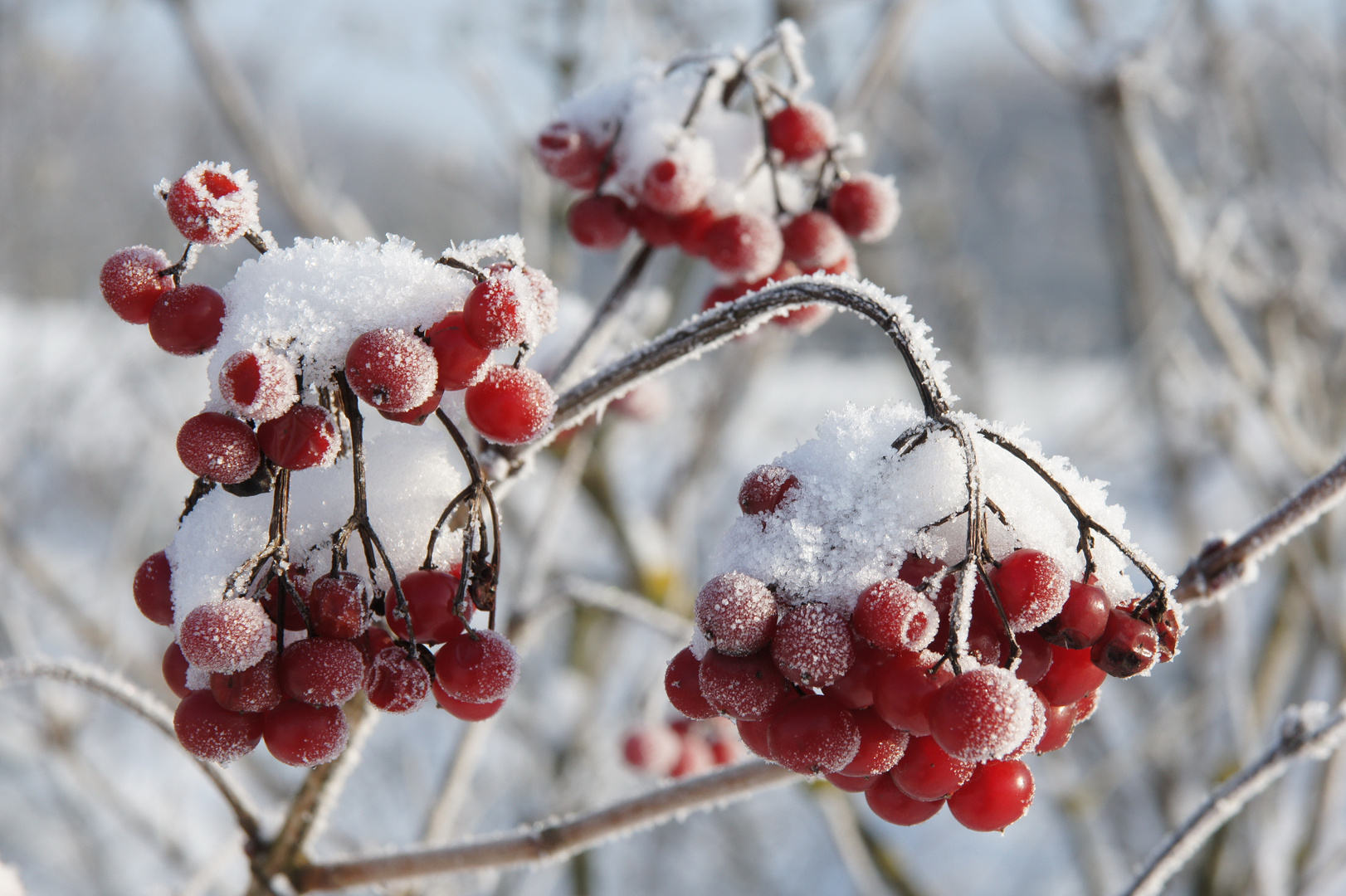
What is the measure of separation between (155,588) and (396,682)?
231 mm

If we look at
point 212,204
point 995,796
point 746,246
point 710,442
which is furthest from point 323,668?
point 710,442

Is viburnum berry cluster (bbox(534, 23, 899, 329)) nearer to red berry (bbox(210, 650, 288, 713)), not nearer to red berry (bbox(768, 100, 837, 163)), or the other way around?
red berry (bbox(768, 100, 837, 163))

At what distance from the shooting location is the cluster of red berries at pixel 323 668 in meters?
0.66

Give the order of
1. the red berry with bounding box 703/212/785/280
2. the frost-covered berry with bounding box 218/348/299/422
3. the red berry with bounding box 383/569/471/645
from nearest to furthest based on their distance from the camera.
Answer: the frost-covered berry with bounding box 218/348/299/422, the red berry with bounding box 383/569/471/645, the red berry with bounding box 703/212/785/280

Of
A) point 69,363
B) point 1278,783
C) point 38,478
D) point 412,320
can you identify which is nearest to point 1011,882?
point 1278,783

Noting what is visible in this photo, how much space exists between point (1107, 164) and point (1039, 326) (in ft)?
28.9

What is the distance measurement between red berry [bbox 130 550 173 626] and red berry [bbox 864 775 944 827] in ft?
1.89

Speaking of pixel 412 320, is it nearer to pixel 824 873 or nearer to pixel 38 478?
pixel 824 873

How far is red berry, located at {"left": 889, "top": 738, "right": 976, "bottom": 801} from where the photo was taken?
652 mm

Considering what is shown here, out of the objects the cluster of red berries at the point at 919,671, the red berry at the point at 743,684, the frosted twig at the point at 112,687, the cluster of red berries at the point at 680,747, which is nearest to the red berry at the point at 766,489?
the cluster of red berries at the point at 919,671

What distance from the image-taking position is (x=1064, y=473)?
26.9 inches

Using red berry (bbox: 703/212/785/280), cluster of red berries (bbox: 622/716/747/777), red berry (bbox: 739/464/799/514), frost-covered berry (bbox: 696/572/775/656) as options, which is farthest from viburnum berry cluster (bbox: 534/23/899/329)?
cluster of red berries (bbox: 622/716/747/777)

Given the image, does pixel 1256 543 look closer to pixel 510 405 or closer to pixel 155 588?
pixel 510 405

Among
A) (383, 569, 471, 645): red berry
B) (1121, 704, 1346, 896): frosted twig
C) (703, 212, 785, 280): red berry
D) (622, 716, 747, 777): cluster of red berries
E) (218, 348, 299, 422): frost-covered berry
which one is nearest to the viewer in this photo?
(218, 348, 299, 422): frost-covered berry
